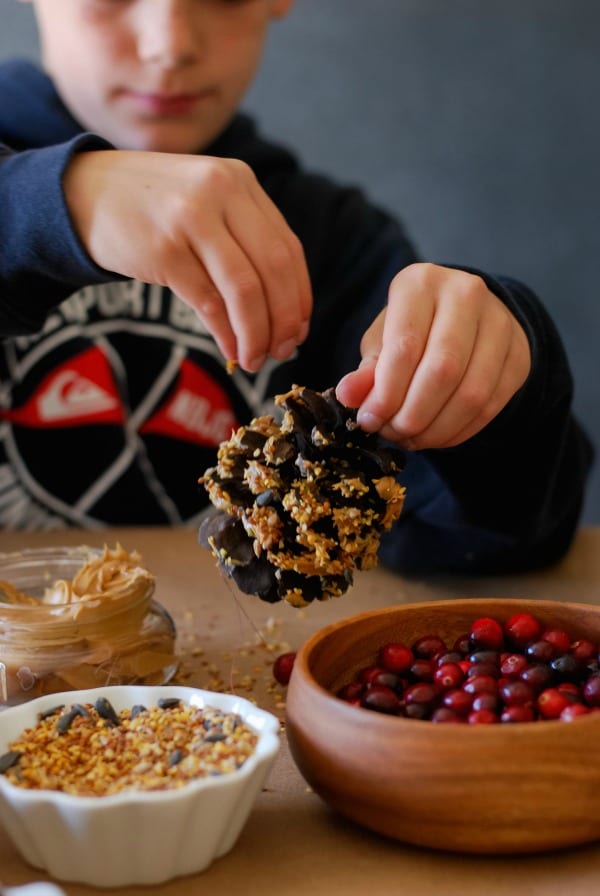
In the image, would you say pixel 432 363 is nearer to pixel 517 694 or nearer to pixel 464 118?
pixel 517 694

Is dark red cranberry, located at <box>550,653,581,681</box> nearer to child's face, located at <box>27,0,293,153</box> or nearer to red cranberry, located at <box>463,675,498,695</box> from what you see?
red cranberry, located at <box>463,675,498,695</box>

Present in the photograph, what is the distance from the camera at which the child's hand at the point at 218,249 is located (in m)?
0.64

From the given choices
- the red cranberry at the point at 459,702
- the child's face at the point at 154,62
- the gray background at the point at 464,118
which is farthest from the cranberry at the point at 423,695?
the gray background at the point at 464,118

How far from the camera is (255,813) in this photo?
1.73ft

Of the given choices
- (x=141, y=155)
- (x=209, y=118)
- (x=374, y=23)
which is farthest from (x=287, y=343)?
(x=374, y=23)

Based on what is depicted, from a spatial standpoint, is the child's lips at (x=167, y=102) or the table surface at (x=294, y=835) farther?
the child's lips at (x=167, y=102)

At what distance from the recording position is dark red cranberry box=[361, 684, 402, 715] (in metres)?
0.52

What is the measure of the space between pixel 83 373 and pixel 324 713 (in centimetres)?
74

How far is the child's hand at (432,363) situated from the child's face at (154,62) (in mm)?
419

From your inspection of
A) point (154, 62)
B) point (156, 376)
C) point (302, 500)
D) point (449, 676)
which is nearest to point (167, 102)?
point (154, 62)

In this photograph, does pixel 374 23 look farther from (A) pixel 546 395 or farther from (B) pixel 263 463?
(B) pixel 263 463

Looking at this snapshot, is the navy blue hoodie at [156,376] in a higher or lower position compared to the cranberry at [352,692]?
lower

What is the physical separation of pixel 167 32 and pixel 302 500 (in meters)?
0.54

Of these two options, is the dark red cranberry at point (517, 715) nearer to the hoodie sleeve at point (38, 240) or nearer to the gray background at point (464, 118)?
the hoodie sleeve at point (38, 240)
